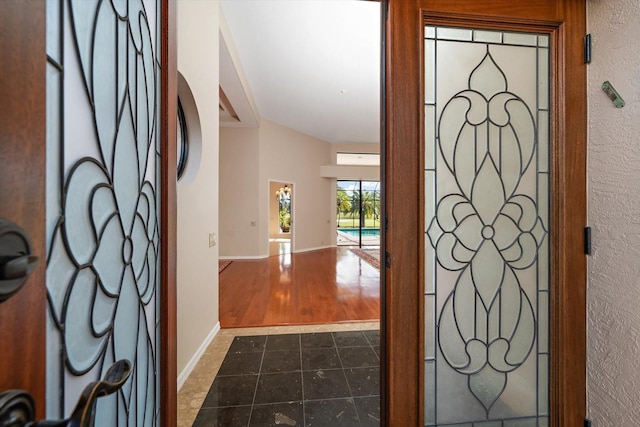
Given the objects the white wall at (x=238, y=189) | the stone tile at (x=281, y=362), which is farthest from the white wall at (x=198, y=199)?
the white wall at (x=238, y=189)

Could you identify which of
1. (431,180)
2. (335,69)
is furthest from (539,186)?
(335,69)

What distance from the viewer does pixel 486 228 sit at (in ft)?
3.71

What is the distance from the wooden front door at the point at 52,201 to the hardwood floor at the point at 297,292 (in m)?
2.03

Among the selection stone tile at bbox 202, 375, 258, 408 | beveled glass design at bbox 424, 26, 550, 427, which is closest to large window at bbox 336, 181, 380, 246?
stone tile at bbox 202, 375, 258, 408

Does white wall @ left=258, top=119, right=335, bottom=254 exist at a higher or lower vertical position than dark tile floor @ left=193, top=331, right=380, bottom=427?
higher

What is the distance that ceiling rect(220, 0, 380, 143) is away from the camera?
2.95 meters

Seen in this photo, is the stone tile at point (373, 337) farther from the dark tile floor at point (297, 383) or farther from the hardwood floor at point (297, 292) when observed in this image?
the hardwood floor at point (297, 292)

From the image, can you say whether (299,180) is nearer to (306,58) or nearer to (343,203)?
(343,203)

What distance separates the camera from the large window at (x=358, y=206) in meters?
9.06

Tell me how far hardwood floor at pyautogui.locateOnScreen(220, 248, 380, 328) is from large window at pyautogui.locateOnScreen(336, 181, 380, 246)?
3359mm

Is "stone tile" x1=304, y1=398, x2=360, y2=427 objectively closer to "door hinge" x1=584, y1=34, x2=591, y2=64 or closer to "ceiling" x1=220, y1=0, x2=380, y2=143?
"door hinge" x1=584, y1=34, x2=591, y2=64

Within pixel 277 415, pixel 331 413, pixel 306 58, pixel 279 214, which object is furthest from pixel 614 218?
pixel 279 214

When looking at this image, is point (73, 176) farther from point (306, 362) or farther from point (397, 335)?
point (306, 362)

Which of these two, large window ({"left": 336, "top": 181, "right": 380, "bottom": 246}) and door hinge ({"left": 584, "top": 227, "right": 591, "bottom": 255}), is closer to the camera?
door hinge ({"left": 584, "top": 227, "right": 591, "bottom": 255})
